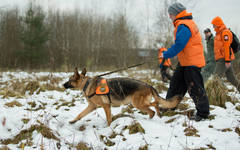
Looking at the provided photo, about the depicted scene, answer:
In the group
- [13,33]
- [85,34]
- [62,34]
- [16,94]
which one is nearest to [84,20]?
[85,34]

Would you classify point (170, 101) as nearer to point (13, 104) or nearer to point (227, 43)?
point (227, 43)

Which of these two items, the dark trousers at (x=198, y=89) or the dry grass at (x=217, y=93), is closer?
the dark trousers at (x=198, y=89)

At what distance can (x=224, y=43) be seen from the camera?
431cm

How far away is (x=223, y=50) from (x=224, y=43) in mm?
369

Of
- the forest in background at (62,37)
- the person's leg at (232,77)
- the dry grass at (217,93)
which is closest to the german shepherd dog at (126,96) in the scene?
the dry grass at (217,93)

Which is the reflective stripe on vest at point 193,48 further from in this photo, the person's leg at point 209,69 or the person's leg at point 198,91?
Result: the person's leg at point 209,69

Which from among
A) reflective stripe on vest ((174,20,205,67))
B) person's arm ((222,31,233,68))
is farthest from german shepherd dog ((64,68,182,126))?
person's arm ((222,31,233,68))

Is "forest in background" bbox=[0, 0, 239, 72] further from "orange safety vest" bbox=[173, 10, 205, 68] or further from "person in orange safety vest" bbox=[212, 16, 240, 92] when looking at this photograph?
"orange safety vest" bbox=[173, 10, 205, 68]

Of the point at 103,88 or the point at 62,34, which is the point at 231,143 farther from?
the point at 62,34

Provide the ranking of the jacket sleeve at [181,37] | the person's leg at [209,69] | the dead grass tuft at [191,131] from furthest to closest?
1. the person's leg at [209,69]
2. the jacket sleeve at [181,37]
3. the dead grass tuft at [191,131]

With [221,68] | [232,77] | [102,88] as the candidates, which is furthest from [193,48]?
[232,77]

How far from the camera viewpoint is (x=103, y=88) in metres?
3.63

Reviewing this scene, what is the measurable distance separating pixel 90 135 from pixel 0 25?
1039 inches

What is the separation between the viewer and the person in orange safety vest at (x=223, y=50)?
14.1 feet
